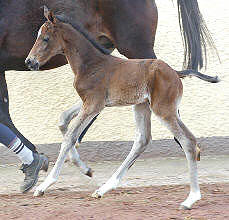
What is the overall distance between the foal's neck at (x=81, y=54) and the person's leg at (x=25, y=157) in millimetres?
700

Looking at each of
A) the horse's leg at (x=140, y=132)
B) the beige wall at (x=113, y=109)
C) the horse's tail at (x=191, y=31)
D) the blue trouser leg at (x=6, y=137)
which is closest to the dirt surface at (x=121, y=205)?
the horse's leg at (x=140, y=132)

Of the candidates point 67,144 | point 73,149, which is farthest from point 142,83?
point 73,149

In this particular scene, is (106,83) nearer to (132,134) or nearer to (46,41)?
(46,41)

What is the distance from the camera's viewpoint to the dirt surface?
339 centimetres

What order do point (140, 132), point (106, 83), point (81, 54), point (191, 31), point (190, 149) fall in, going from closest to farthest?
point (190, 149)
point (106, 83)
point (81, 54)
point (140, 132)
point (191, 31)

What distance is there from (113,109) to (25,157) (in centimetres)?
238

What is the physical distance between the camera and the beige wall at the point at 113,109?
6.32m

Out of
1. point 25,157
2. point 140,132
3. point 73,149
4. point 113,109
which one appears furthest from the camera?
point 113,109

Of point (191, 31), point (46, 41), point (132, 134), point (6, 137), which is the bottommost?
point (132, 134)

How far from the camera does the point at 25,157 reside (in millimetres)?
4172

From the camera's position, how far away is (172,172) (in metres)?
5.12

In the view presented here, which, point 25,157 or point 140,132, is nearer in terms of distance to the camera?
point 140,132

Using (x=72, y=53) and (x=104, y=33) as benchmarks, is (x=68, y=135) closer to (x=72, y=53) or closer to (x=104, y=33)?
(x=72, y=53)

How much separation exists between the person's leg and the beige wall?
205 cm
